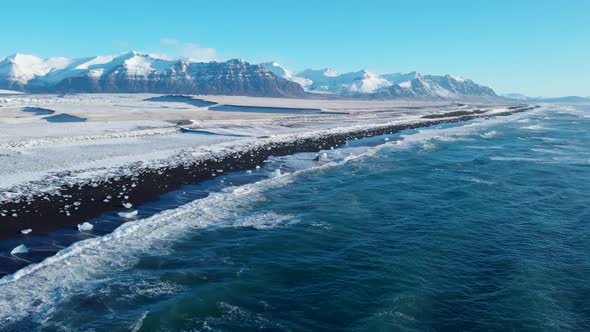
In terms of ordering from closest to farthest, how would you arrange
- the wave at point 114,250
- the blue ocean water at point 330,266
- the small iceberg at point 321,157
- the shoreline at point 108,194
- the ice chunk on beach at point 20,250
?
the blue ocean water at point 330,266, the wave at point 114,250, the ice chunk on beach at point 20,250, the shoreline at point 108,194, the small iceberg at point 321,157

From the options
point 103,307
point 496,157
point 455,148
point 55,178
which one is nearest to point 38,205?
point 55,178

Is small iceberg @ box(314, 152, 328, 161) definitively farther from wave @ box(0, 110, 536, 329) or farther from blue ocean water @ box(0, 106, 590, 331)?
wave @ box(0, 110, 536, 329)

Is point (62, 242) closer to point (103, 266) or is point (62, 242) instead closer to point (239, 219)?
point (103, 266)

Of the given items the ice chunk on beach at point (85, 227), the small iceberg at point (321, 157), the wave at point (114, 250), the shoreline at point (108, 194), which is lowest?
the wave at point (114, 250)

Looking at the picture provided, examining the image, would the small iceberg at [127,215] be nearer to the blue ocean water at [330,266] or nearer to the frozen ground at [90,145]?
the blue ocean water at [330,266]

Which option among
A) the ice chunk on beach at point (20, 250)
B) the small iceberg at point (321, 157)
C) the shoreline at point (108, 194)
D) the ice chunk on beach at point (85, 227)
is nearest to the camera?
the ice chunk on beach at point (20, 250)

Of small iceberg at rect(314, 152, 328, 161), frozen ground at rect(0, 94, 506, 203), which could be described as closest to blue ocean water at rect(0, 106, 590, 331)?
frozen ground at rect(0, 94, 506, 203)

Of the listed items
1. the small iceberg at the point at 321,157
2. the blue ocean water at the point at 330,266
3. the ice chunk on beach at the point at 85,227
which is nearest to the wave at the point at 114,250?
the blue ocean water at the point at 330,266

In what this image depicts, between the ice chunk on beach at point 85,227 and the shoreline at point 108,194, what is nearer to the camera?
the ice chunk on beach at point 85,227
